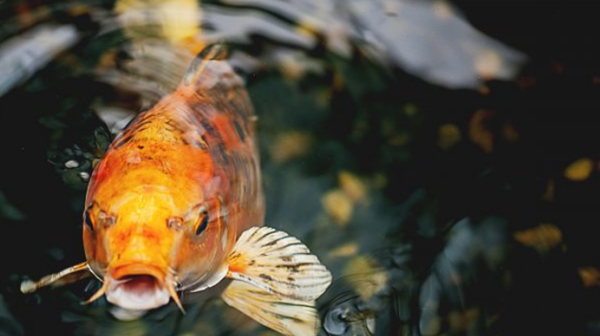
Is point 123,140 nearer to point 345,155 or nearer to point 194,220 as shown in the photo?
point 194,220

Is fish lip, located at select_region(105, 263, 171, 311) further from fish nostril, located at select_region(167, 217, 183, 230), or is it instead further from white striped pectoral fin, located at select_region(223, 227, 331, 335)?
white striped pectoral fin, located at select_region(223, 227, 331, 335)

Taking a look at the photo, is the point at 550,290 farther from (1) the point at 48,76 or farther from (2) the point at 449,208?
(1) the point at 48,76

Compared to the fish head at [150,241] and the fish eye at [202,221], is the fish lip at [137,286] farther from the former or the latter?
the fish eye at [202,221]

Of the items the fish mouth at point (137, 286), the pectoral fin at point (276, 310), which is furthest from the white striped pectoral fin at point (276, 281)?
the fish mouth at point (137, 286)

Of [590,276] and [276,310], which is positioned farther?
[590,276]

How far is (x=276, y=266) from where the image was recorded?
7.32ft

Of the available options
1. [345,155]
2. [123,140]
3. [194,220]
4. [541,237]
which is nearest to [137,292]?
[194,220]

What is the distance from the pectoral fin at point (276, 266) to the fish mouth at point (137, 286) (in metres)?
0.47

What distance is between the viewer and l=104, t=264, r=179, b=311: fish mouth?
1.67m

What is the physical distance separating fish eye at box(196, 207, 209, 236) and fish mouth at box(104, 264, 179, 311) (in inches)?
8.8

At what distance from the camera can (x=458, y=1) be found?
2.92 metres

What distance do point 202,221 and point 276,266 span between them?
0.38 m

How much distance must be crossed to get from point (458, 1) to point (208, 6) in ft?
3.35

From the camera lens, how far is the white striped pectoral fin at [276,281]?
2205mm
